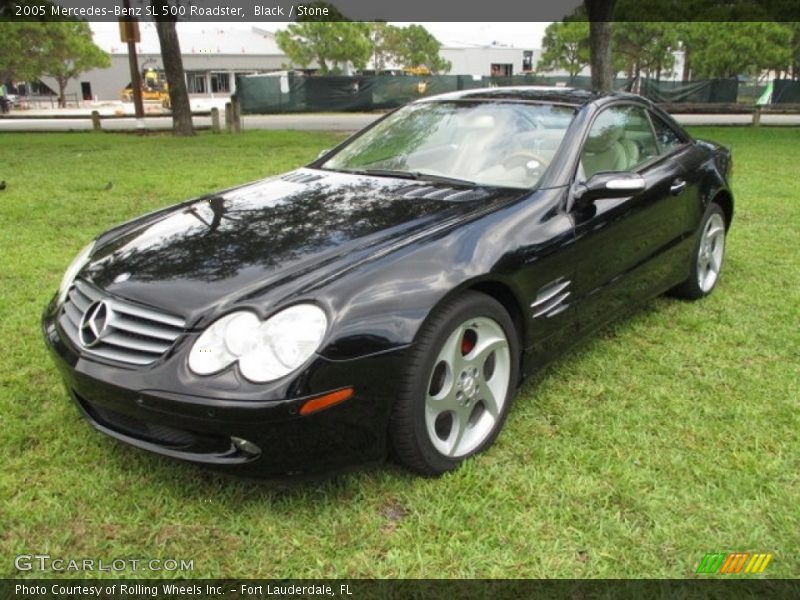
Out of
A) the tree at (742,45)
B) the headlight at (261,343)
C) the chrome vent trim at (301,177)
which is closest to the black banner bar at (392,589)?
the headlight at (261,343)

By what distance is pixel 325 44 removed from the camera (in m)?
52.3

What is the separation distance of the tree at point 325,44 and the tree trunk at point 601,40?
38.9 m

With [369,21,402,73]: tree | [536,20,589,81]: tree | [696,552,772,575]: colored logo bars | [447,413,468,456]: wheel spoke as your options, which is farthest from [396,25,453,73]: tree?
[696,552,772,575]: colored logo bars

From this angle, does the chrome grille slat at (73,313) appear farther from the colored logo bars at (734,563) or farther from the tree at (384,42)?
the tree at (384,42)

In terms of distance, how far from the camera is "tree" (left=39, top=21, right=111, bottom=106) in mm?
43688

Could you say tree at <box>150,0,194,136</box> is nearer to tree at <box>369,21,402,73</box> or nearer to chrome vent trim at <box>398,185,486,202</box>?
chrome vent trim at <box>398,185,486,202</box>

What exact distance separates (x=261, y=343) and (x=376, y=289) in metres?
0.43

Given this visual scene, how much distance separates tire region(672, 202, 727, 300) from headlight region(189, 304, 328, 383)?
301cm

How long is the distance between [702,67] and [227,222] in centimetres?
4082

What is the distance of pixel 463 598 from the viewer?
212 centimetres

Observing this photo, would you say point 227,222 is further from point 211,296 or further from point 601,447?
point 601,447

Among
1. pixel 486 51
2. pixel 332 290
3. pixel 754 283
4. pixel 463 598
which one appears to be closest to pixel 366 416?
pixel 332 290

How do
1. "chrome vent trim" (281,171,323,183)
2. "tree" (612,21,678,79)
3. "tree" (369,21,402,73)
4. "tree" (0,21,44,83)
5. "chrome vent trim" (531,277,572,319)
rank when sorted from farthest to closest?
"tree" (369,21,402,73)
"tree" (0,21,44,83)
"tree" (612,21,678,79)
"chrome vent trim" (281,171,323,183)
"chrome vent trim" (531,277,572,319)

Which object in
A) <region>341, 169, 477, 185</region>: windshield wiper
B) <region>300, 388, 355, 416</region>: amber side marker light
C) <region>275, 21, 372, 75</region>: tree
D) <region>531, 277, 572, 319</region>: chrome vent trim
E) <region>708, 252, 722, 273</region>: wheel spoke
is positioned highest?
<region>275, 21, 372, 75</region>: tree
